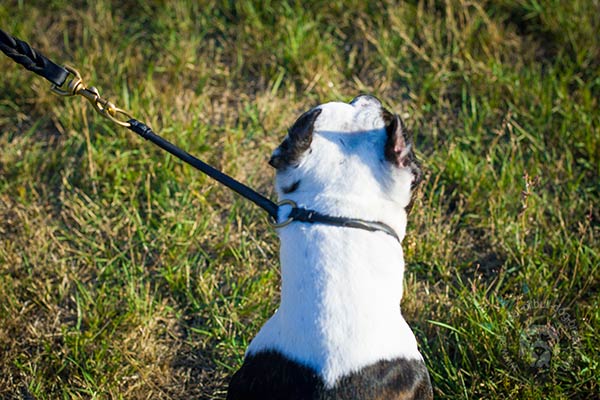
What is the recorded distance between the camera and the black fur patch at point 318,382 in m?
2.08

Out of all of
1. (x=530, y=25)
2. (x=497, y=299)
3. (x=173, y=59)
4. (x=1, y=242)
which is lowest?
(x=1, y=242)

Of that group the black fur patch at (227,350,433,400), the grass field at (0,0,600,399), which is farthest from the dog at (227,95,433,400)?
the grass field at (0,0,600,399)

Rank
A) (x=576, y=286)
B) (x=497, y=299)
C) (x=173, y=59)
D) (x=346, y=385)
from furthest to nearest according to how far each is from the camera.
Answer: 1. (x=173, y=59)
2. (x=576, y=286)
3. (x=497, y=299)
4. (x=346, y=385)

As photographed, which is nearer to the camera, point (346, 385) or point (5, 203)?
point (346, 385)

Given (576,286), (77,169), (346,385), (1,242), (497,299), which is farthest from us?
(77,169)

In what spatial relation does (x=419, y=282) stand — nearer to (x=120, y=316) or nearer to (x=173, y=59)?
(x=120, y=316)

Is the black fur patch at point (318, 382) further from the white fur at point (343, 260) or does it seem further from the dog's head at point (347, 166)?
the dog's head at point (347, 166)

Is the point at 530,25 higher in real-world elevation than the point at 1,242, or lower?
higher

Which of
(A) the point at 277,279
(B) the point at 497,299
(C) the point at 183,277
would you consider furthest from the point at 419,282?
(C) the point at 183,277

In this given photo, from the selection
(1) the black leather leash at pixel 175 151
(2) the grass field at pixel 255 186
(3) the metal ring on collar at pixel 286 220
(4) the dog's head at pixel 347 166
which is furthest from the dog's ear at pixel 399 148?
(2) the grass field at pixel 255 186

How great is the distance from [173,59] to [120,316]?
1.73 m

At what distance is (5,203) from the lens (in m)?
3.64

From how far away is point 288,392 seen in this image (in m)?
2.11

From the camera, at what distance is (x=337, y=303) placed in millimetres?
2129
